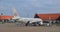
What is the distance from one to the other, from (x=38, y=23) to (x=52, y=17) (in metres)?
21.5

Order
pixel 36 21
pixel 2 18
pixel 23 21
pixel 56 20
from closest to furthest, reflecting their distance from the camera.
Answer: pixel 36 21 < pixel 23 21 < pixel 56 20 < pixel 2 18

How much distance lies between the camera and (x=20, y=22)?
5759 centimetres

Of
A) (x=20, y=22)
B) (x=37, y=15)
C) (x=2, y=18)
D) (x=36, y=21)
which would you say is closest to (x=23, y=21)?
(x=20, y=22)

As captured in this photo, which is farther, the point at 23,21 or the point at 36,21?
the point at 23,21

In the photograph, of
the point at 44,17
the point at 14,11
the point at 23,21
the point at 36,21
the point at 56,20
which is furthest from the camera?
the point at 14,11

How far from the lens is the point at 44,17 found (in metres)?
75.6

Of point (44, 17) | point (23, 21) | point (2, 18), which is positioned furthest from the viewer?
point (2, 18)

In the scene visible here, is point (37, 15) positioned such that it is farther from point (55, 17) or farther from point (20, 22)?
point (20, 22)

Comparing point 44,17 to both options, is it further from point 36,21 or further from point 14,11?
point 36,21

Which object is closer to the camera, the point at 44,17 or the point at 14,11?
the point at 44,17

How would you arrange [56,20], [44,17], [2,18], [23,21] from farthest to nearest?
[2,18] → [44,17] → [56,20] → [23,21]

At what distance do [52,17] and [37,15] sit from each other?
1075 centimetres

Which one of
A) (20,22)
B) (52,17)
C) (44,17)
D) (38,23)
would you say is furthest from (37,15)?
(38,23)

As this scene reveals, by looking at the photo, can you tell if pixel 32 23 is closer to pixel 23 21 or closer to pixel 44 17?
pixel 23 21
